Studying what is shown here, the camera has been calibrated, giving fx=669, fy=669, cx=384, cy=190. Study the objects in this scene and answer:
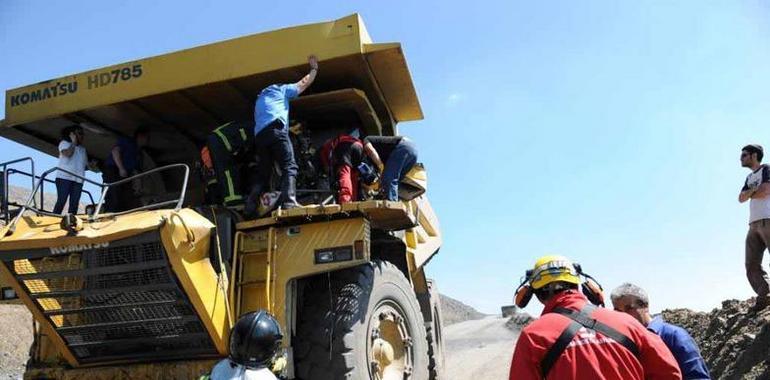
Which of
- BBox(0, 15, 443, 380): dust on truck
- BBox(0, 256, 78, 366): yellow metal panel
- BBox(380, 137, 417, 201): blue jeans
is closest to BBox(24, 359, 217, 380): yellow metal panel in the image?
BBox(0, 15, 443, 380): dust on truck

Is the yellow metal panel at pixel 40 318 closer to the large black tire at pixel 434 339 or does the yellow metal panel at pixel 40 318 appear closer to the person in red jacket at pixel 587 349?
the large black tire at pixel 434 339

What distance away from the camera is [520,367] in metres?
2.66

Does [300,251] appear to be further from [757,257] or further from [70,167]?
[757,257]

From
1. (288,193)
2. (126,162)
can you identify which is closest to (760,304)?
(288,193)

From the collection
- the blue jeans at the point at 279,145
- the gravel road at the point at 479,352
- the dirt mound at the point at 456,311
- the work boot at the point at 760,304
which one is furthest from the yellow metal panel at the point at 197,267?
the dirt mound at the point at 456,311

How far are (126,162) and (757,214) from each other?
614 cm

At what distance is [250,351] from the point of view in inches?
106

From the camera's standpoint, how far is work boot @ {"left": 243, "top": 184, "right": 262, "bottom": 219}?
5.33 meters

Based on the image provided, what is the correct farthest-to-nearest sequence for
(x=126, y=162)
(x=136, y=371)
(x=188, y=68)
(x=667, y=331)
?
(x=126, y=162)
(x=188, y=68)
(x=136, y=371)
(x=667, y=331)

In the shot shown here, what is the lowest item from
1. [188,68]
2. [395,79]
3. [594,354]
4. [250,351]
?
[594,354]

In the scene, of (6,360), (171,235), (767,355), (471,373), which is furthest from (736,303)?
(6,360)

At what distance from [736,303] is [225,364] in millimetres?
6913

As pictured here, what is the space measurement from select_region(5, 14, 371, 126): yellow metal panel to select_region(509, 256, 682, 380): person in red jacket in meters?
3.36

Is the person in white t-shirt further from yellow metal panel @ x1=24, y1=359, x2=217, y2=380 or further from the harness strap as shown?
the harness strap
